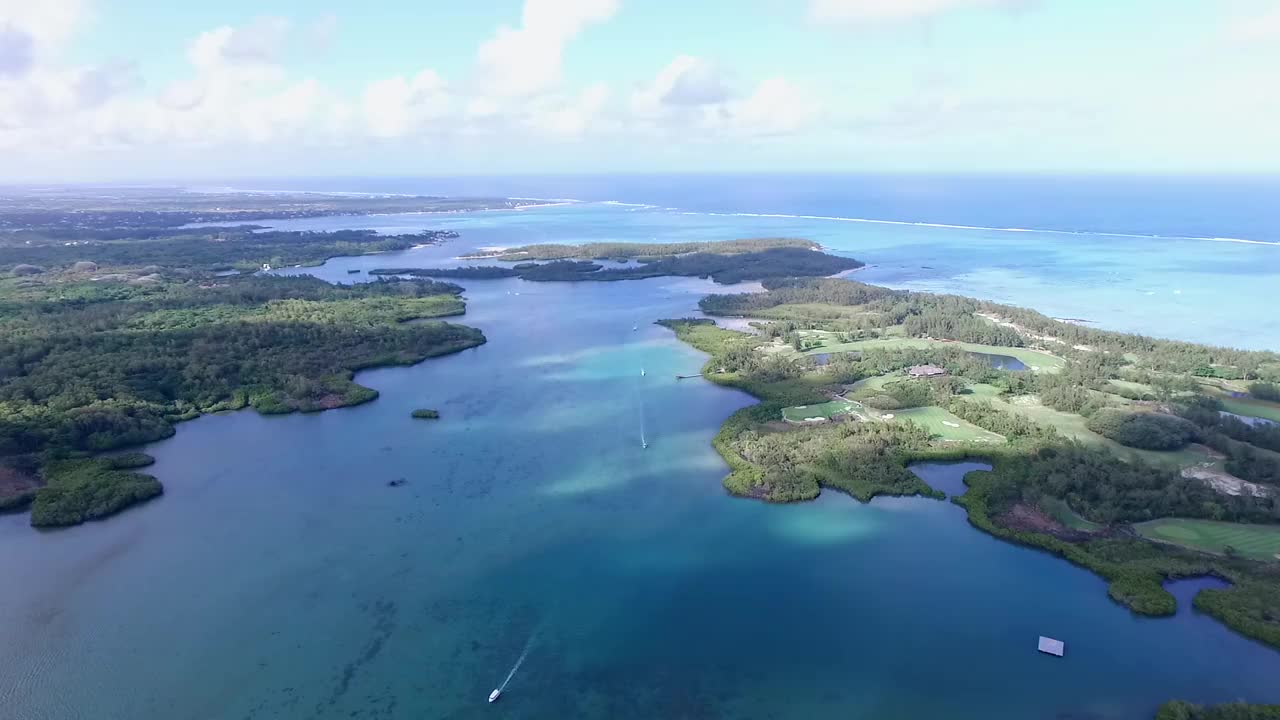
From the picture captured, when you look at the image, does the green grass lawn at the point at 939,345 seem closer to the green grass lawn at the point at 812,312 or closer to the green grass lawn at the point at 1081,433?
the green grass lawn at the point at 812,312

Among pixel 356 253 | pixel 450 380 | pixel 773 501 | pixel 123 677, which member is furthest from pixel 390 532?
pixel 356 253

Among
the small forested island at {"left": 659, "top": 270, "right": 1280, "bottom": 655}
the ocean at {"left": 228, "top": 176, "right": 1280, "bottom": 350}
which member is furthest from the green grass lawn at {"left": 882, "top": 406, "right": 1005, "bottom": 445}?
the ocean at {"left": 228, "top": 176, "right": 1280, "bottom": 350}

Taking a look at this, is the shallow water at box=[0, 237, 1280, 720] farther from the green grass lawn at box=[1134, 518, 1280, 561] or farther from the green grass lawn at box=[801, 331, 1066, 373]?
the green grass lawn at box=[801, 331, 1066, 373]

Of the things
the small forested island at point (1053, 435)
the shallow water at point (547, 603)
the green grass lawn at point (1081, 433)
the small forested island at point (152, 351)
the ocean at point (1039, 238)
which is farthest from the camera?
the ocean at point (1039, 238)

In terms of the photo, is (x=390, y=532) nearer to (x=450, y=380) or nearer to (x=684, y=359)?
(x=450, y=380)

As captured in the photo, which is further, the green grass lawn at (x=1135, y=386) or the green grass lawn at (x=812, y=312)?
the green grass lawn at (x=812, y=312)

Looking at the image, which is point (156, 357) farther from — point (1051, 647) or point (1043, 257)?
point (1043, 257)

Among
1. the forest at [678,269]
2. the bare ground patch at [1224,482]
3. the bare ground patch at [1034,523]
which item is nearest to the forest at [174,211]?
the forest at [678,269]
